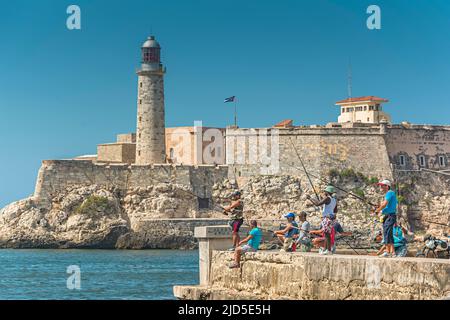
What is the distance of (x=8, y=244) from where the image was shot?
51219 millimetres

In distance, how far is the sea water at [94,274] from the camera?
26281 millimetres

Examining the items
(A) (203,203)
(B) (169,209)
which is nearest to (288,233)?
(B) (169,209)

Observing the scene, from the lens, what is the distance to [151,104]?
54.2m

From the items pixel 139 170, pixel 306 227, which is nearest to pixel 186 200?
pixel 139 170

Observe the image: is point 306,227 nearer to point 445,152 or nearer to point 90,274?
point 90,274

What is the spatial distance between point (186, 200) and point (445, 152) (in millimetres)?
14789

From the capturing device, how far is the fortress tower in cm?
5409

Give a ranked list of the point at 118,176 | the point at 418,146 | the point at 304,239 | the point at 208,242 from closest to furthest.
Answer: the point at 208,242 < the point at 304,239 < the point at 118,176 < the point at 418,146

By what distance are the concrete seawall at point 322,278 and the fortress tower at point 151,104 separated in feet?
130

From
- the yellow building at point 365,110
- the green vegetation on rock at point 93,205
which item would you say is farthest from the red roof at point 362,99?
the green vegetation on rock at point 93,205

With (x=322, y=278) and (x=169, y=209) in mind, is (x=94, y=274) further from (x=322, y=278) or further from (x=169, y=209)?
(x=322, y=278)

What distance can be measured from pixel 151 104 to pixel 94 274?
2230 centimetres

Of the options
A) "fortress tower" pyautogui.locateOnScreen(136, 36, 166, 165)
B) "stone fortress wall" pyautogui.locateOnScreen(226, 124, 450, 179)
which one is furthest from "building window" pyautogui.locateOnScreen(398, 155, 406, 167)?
"fortress tower" pyautogui.locateOnScreen(136, 36, 166, 165)
